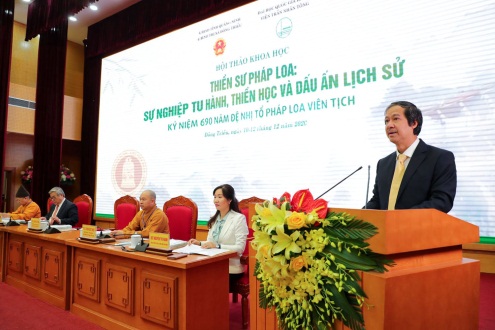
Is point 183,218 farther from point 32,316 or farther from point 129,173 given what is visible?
point 129,173

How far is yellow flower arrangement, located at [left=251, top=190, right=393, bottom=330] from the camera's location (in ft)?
2.80

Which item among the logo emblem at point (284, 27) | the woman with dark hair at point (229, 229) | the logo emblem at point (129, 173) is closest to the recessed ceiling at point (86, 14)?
the logo emblem at point (129, 173)

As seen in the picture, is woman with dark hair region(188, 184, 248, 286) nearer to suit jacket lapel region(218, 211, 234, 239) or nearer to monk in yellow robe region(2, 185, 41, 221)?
suit jacket lapel region(218, 211, 234, 239)

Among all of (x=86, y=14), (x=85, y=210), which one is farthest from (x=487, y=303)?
(x=86, y=14)

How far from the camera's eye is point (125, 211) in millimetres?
3863

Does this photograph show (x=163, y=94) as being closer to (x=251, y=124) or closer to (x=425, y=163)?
(x=251, y=124)

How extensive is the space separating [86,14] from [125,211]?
453 cm

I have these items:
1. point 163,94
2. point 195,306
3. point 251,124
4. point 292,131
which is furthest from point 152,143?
point 195,306

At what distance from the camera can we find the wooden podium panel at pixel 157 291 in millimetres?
1995

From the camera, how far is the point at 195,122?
15.6 ft

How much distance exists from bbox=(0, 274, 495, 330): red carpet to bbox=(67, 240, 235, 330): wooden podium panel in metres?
0.21

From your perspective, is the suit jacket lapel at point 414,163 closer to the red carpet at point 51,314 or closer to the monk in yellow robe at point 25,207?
the red carpet at point 51,314

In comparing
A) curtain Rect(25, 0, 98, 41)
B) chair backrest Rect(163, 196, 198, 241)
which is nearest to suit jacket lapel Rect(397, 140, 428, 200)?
chair backrest Rect(163, 196, 198, 241)

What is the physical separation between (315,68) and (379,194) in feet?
7.97
